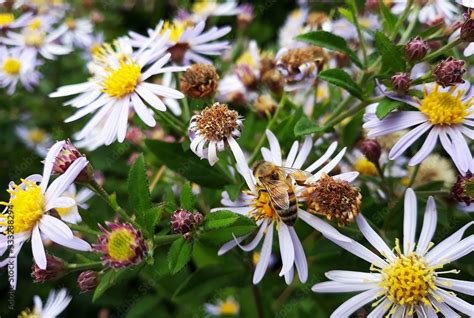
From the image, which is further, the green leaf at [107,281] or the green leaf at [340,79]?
the green leaf at [340,79]

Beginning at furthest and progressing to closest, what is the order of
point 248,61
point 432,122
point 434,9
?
point 248,61 < point 434,9 < point 432,122

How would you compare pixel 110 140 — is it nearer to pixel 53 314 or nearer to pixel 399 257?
pixel 53 314

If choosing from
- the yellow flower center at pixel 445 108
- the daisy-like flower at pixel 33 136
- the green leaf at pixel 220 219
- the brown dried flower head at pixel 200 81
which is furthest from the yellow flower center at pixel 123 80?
the daisy-like flower at pixel 33 136

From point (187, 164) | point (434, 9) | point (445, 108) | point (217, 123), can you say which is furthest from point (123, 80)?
point (434, 9)

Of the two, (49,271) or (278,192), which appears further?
(49,271)

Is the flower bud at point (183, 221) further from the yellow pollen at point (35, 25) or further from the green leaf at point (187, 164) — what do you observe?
the yellow pollen at point (35, 25)

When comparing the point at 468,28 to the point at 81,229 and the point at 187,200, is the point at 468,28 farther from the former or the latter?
the point at 81,229

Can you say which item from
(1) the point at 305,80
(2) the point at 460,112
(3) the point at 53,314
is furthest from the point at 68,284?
(2) the point at 460,112

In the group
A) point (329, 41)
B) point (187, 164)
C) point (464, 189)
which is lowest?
point (187, 164)
